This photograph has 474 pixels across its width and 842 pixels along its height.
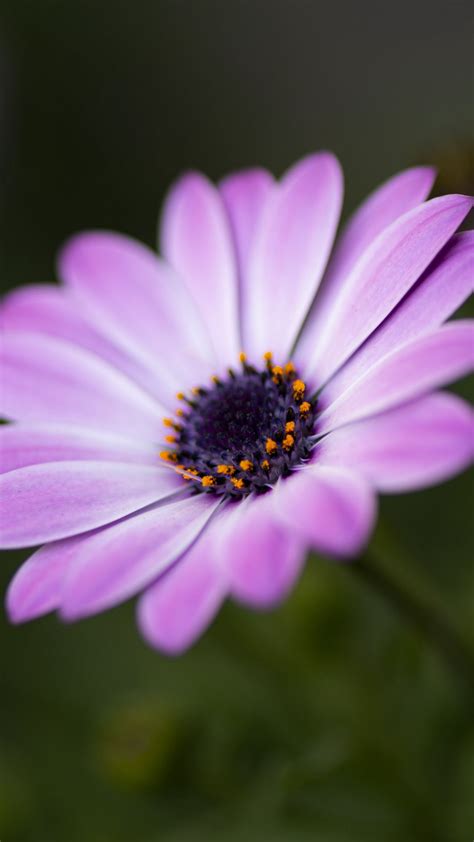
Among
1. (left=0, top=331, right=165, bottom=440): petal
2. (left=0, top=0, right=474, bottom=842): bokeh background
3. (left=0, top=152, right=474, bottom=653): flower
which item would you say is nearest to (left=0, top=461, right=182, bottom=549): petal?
(left=0, top=152, right=474, bottom=653): flower

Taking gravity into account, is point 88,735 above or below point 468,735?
above

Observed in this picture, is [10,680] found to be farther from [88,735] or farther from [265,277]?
[265,277]

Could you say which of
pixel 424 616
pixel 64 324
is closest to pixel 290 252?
pixel 64 324

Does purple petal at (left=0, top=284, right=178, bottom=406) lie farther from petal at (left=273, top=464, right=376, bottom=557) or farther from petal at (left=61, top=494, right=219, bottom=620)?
petal at (left=273, top=464, right=376, bottom=557)

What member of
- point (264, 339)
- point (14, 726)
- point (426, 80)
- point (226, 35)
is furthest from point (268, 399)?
point (226, 35)

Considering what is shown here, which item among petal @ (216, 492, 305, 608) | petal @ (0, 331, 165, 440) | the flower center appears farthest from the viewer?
petal @ (0, 331, 165, 440)

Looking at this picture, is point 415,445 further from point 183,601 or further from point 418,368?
point 183,601

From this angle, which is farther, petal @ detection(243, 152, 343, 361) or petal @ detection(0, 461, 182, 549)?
petal @ detection(243, 152, 343, 361)
